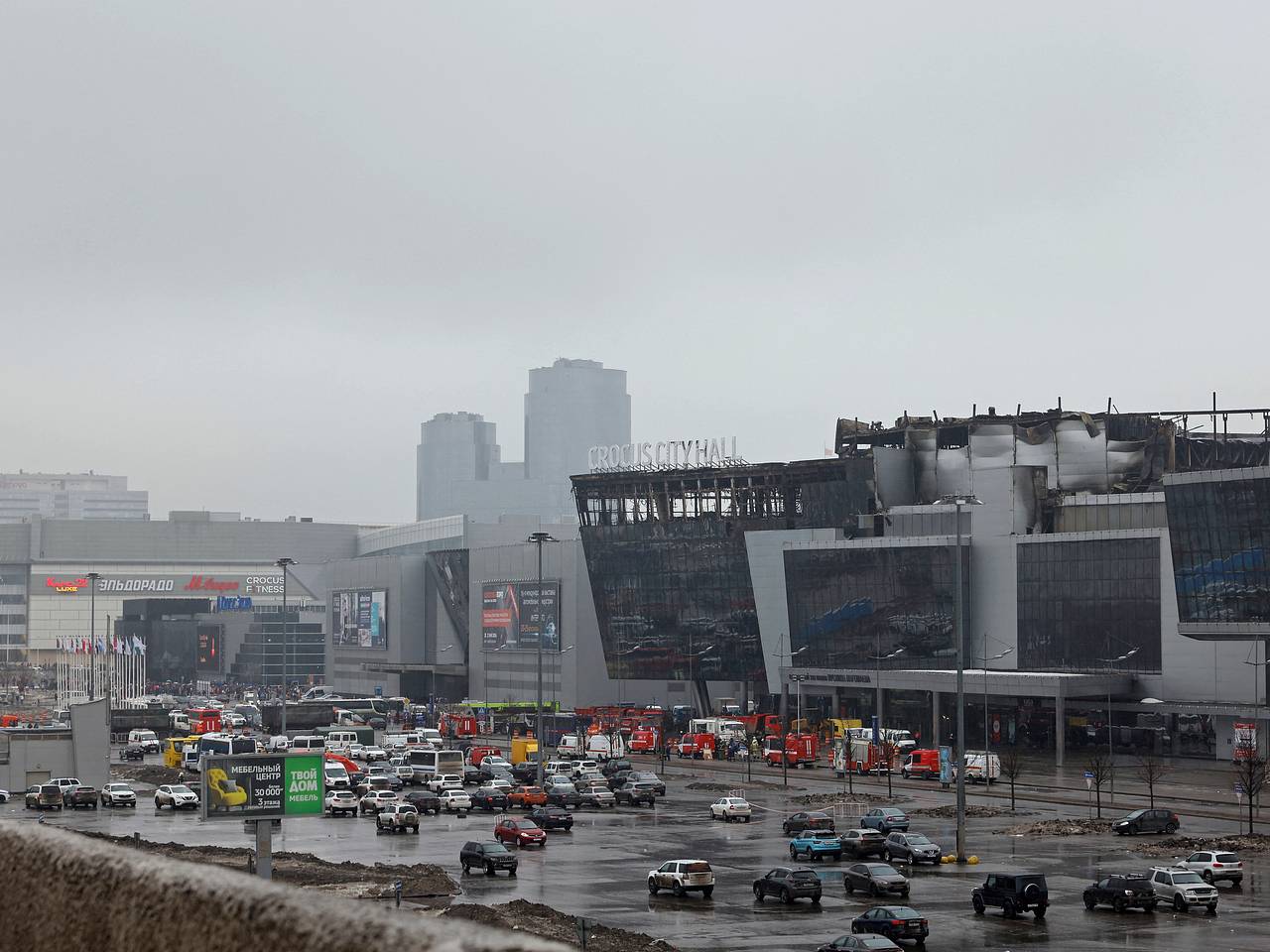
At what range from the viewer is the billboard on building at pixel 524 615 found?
19062 centimetres

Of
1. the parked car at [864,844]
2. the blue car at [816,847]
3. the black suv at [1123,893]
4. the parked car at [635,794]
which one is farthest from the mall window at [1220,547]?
the black suv at [1123,893]

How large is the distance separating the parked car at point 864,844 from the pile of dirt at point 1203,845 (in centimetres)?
1081

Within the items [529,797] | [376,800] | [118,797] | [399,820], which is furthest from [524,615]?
[399,820]

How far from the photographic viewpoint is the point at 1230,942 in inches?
1813

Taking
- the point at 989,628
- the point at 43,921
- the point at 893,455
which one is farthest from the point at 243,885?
the point at 893,455

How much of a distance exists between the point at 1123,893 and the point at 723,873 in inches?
637

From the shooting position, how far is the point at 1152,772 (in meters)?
88.2

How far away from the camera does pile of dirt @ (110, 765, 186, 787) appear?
114 metres

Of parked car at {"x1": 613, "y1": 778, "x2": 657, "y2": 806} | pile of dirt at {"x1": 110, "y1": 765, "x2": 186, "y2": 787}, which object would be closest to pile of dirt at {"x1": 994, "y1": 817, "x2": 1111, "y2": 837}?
parked car at {"x1": 613, "y1": 778, "x2": 657, "y2": 806}

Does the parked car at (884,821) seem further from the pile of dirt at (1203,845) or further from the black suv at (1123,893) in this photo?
the black suv at (1123,893)

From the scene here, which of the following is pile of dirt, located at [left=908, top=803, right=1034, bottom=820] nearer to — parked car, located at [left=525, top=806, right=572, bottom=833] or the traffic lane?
the traffic lane

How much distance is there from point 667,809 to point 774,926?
42.7 meters

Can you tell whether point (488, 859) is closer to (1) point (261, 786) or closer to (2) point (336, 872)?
(2) point (336, 872)

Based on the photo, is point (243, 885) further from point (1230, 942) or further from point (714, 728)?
point (714, 728)
